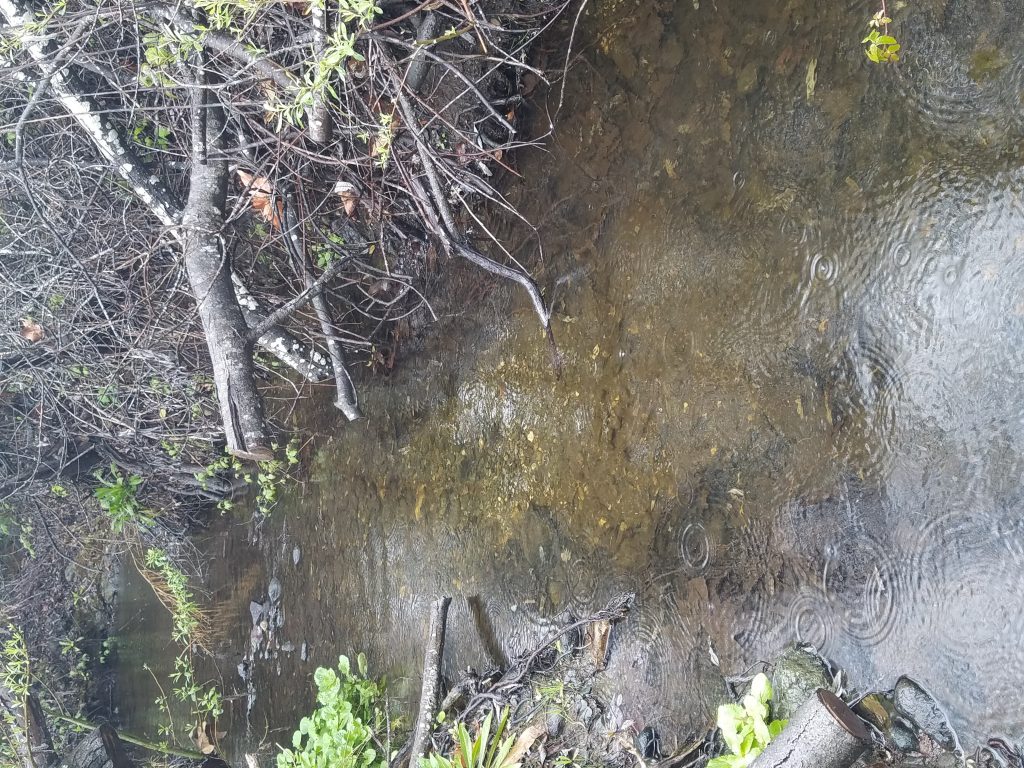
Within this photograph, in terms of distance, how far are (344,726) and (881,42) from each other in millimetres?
3550

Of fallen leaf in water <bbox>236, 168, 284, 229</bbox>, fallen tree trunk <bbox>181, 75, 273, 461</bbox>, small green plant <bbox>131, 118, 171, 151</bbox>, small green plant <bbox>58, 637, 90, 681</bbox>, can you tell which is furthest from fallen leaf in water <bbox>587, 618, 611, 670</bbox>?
small green plant <bbox>58, 637, 90, 681</bbox>

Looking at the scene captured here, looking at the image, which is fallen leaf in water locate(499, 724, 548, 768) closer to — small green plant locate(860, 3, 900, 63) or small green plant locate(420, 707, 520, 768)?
small green plant locate(420, 707, 520, 768)

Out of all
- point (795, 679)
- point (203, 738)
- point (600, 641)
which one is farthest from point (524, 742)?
point (203, 738)

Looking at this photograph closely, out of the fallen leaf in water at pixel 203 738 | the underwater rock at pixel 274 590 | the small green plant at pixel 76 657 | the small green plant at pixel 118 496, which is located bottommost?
the small green plant at pixel 76 657

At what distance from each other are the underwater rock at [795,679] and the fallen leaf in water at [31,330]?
383 cm

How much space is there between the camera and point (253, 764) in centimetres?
337

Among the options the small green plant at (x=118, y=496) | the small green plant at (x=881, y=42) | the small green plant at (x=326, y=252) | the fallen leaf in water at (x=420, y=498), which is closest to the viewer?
the small green plant at (x=881, y=42)

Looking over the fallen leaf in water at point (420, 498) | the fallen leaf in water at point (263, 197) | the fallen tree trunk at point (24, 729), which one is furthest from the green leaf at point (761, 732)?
the fallen tree trunk at point (24, 729)

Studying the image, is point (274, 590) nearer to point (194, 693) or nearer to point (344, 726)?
point (194, 693)

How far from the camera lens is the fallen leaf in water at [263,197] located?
9.74 feet

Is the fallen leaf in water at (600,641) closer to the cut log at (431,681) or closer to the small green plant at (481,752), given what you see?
the small green plant at (481,752)

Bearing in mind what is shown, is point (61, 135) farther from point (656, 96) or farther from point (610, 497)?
point (610, 497)

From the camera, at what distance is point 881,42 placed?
1845 millimetres

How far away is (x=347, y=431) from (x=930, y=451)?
10.6 feet
